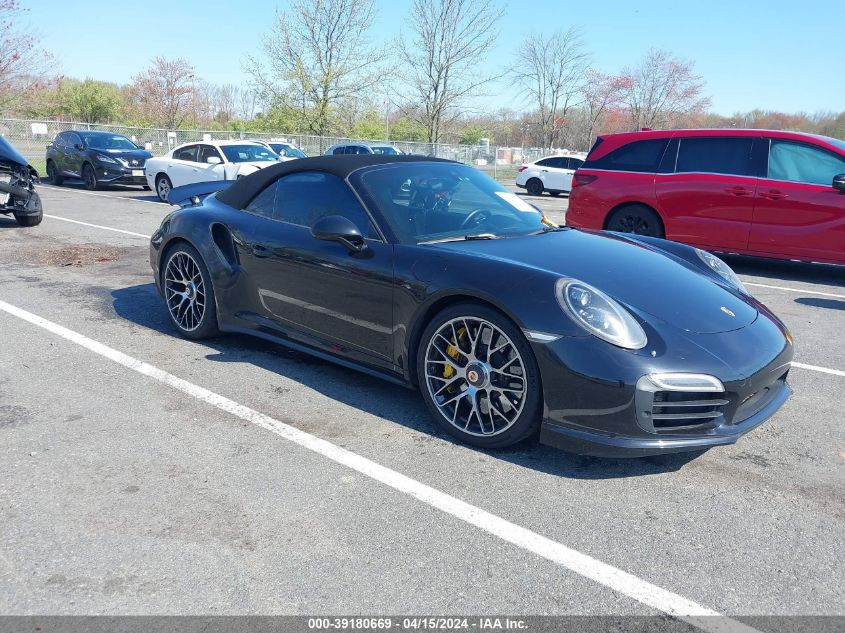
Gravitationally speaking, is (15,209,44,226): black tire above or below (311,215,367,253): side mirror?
below

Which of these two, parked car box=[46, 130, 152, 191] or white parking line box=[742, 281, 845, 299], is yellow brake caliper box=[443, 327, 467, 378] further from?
parked car box=[46, 130, 152, 191]

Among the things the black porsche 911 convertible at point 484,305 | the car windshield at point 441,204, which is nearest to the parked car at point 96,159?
the black porsche 911 convertible at point 484,305

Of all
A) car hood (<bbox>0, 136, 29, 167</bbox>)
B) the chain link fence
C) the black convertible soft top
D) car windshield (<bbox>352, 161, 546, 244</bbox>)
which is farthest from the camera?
the chain link fence

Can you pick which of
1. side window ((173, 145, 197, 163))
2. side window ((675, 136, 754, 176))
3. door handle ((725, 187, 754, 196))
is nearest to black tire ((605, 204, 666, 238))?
side window ((675, 136, 754, 176))

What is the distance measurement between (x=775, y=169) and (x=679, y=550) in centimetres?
686

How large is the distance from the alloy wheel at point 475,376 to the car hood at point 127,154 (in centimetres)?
1686

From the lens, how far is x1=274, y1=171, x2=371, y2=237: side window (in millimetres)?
4133

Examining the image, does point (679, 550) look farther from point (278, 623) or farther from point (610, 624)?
point (278, 623)

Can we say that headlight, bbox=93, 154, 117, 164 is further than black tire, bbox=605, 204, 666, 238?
Yes

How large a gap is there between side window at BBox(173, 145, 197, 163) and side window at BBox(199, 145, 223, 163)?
0.20 metres

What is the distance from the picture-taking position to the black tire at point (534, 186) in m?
22.7

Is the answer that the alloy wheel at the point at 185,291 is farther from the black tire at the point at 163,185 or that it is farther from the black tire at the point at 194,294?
the black tire at the point at 163,185

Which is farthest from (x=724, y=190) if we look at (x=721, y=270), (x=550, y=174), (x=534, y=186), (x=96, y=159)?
(x=96, y=159)

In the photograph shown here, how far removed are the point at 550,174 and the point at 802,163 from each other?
14.5 m
